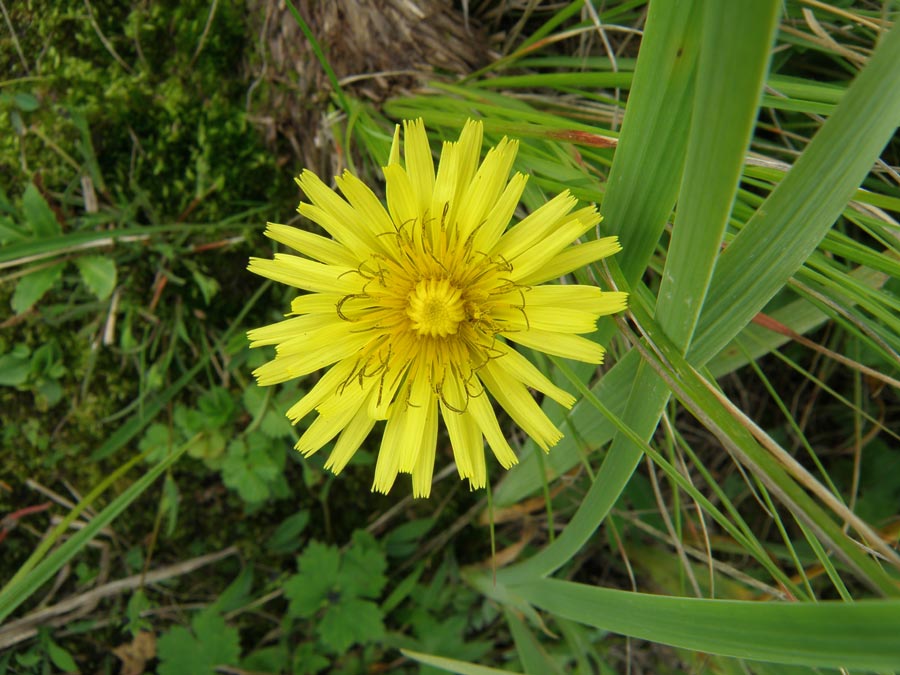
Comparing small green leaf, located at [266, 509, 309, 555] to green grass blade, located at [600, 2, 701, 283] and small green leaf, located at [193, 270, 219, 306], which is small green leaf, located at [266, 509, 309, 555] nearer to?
small green leaf, located at [193, 270, 219, 306]

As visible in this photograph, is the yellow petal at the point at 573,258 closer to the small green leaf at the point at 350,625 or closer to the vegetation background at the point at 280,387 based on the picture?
the vegetation background at the point at 280,387

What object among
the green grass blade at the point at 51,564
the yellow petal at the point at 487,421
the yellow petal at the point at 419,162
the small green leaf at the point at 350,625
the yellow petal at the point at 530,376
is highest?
the yellow petal at the point at 419,162

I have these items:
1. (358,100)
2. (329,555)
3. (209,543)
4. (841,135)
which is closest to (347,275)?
(358,100)

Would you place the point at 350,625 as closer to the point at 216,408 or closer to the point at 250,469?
the point at 250,469

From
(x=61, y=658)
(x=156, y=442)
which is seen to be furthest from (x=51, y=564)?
(x=61, y=658)

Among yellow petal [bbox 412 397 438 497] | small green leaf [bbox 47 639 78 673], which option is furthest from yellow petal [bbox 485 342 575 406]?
small green leaf [bbox 47 639 78 673]

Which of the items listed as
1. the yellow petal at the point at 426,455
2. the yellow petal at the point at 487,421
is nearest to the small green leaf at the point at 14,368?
the yellow petal at the point at 426,455
